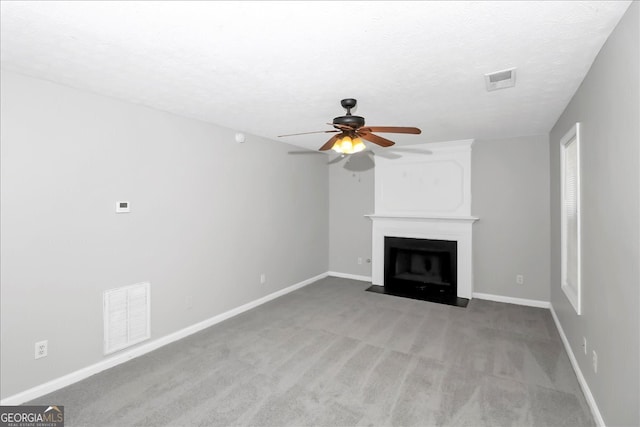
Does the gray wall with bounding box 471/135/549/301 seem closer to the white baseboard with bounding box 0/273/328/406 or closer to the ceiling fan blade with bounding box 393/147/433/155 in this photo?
the ceiling fan blade with bounding box 393/147/433/155

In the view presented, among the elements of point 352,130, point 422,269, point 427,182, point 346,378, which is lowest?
point 346,378

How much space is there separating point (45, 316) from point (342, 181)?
15.3 ft

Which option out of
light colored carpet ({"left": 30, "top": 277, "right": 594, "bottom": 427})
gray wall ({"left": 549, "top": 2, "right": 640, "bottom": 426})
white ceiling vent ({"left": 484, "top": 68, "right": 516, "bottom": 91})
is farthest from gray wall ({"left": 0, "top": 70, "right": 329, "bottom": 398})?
gray wall ({"left": 549, "top": 2, "right": 640, "bottom": 426})

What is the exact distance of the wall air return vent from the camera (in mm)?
2785

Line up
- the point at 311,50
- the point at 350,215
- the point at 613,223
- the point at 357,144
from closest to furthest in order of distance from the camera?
1. the point at 613,223
2. the point at 311,50
3. the point at 357,144
4. the point at 350,215

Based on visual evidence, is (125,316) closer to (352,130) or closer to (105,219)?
(105,219)

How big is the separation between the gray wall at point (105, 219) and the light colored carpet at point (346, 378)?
44cm

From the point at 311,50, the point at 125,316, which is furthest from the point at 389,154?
the point at 125,316

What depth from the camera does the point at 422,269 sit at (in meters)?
5.30

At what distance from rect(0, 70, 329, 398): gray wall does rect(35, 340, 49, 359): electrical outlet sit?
31 millimetres

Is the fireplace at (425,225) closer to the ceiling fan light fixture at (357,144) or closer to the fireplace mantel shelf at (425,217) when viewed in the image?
the fireplace mantel shelf at (425,217)

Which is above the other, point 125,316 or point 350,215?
point 350,215

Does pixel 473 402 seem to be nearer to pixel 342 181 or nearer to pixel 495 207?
pixel 495 207

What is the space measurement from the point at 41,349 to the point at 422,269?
16.1 ft
